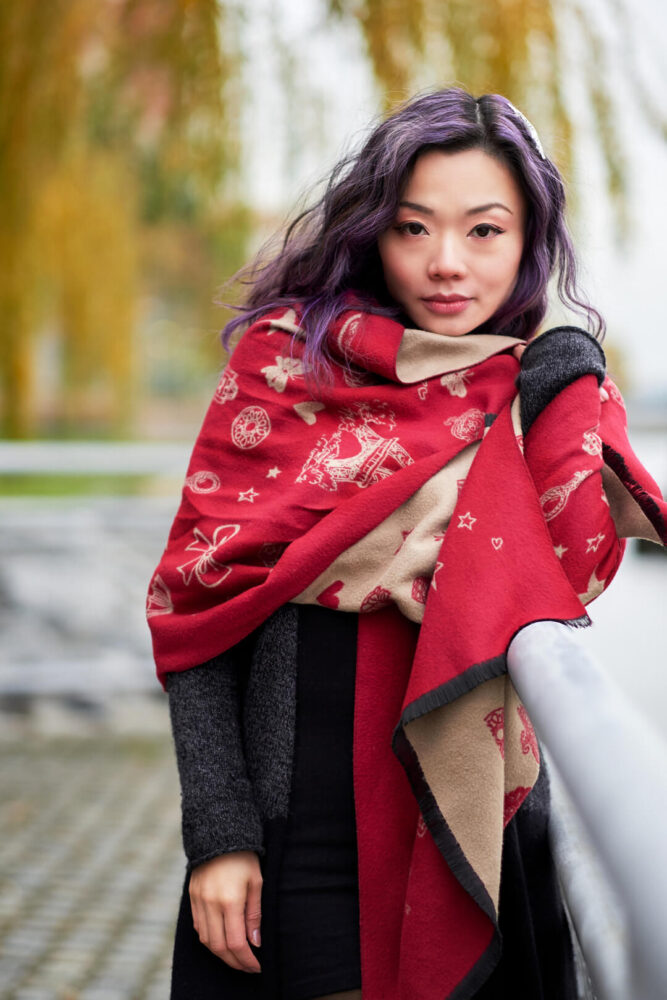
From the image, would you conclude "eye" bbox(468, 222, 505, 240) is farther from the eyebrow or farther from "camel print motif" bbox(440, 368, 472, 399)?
"camel print motif" bbox(440, 368, 472, 399)

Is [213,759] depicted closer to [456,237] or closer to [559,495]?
[559,495]

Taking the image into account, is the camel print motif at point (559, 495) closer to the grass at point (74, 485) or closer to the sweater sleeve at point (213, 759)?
the sweater sleeve at point (213, 759)

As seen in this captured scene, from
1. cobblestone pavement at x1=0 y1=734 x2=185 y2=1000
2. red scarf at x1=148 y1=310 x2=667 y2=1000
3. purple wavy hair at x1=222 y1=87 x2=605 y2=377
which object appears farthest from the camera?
cobblestone pavement at x1=0 y1=734 x2=185 y2=1000

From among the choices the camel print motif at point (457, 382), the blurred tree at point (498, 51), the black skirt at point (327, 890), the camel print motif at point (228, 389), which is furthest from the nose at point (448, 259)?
the blurred tree at point (498, 51)

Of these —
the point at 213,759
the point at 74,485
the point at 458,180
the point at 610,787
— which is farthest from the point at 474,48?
the point at 74,485

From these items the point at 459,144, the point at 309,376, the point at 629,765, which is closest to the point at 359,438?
the point at 309,376

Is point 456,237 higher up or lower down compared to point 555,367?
higher up

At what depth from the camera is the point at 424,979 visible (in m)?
1.03

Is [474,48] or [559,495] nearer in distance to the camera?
[559,495]

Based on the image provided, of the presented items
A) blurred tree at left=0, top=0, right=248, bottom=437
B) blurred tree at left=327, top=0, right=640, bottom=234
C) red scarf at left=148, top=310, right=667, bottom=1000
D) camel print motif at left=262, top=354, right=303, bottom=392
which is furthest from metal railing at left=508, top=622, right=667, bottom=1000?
blurred tree at left=0, top=0, right=248, bottom=437

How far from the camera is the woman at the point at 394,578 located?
40.5 inches

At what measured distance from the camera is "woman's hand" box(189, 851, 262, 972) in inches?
45.1

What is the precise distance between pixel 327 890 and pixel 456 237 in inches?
28.0

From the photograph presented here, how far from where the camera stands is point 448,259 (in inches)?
47.5
